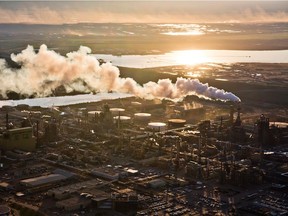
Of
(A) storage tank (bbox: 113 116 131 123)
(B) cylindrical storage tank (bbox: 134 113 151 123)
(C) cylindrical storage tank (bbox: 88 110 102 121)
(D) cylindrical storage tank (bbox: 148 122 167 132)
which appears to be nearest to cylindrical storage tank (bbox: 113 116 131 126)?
(A) storage tank (bbox: 113 116 131 123)

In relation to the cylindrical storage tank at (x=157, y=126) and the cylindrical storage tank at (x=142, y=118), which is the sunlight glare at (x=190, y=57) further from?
the cylindrical storage tank at (x=157, y=126)

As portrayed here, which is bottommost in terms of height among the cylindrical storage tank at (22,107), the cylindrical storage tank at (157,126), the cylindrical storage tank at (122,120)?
the cylindrical storage tank at (22,107)

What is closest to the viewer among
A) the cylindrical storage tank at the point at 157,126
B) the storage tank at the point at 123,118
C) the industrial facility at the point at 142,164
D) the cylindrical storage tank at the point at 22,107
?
the industrial facility at the point at 142,164

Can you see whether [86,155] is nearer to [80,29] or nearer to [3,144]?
[3,144]

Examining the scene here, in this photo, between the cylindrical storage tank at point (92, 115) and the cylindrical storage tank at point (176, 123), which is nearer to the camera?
the cylindrical storage tank at point (176, 123)

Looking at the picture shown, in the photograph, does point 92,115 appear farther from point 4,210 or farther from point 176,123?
point 4,210

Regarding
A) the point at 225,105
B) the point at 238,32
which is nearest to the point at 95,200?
the point at 225,105

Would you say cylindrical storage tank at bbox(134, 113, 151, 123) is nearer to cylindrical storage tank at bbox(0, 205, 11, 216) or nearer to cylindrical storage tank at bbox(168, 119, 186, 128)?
cylindrical storage tank at bbox(168, 119, 186, 128)

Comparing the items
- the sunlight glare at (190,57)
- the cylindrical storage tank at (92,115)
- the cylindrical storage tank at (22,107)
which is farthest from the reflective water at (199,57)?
the cylindrical storage tank at (92,115)

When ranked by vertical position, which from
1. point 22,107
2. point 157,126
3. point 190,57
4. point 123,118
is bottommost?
→ point 22,107

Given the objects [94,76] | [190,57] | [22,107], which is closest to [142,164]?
[94,76]
